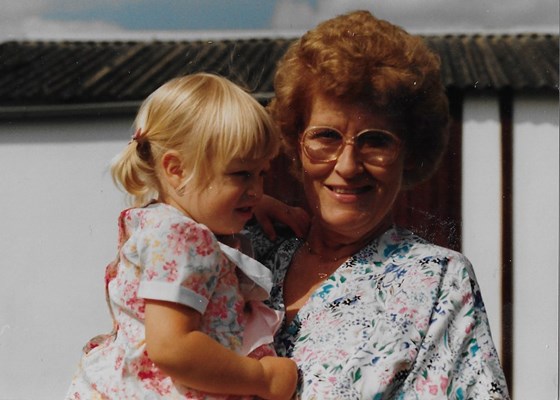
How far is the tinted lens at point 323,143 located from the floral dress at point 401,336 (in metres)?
0.29

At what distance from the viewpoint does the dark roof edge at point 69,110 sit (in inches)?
117

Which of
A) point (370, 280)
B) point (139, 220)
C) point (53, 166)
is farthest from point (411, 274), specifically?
point (53, 166)

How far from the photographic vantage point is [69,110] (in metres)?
3.08

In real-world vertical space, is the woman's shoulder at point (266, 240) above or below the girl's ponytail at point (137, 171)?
below

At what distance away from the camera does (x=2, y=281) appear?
8.91 feet

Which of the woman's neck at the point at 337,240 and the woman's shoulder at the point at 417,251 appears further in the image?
the woman's neck at the point at 337,240

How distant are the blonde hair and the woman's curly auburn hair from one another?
274 mm

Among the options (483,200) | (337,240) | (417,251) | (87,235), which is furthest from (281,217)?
(483,200)

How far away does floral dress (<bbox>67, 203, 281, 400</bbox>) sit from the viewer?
1.49 m

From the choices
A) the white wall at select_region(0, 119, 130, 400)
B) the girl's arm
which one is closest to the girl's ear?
the girl's arm

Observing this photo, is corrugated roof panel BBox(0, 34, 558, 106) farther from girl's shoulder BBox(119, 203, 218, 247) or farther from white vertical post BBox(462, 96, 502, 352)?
girl's shoulder BBox(119, 203, 218, 247)

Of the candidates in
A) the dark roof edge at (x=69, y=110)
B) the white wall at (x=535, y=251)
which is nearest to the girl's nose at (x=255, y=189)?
the dark roof edge at (x=69, y=110)

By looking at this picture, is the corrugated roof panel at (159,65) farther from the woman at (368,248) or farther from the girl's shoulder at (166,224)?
the girl's shoulder at (166,224)

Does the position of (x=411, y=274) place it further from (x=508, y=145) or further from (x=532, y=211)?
(x=508, y=145)
